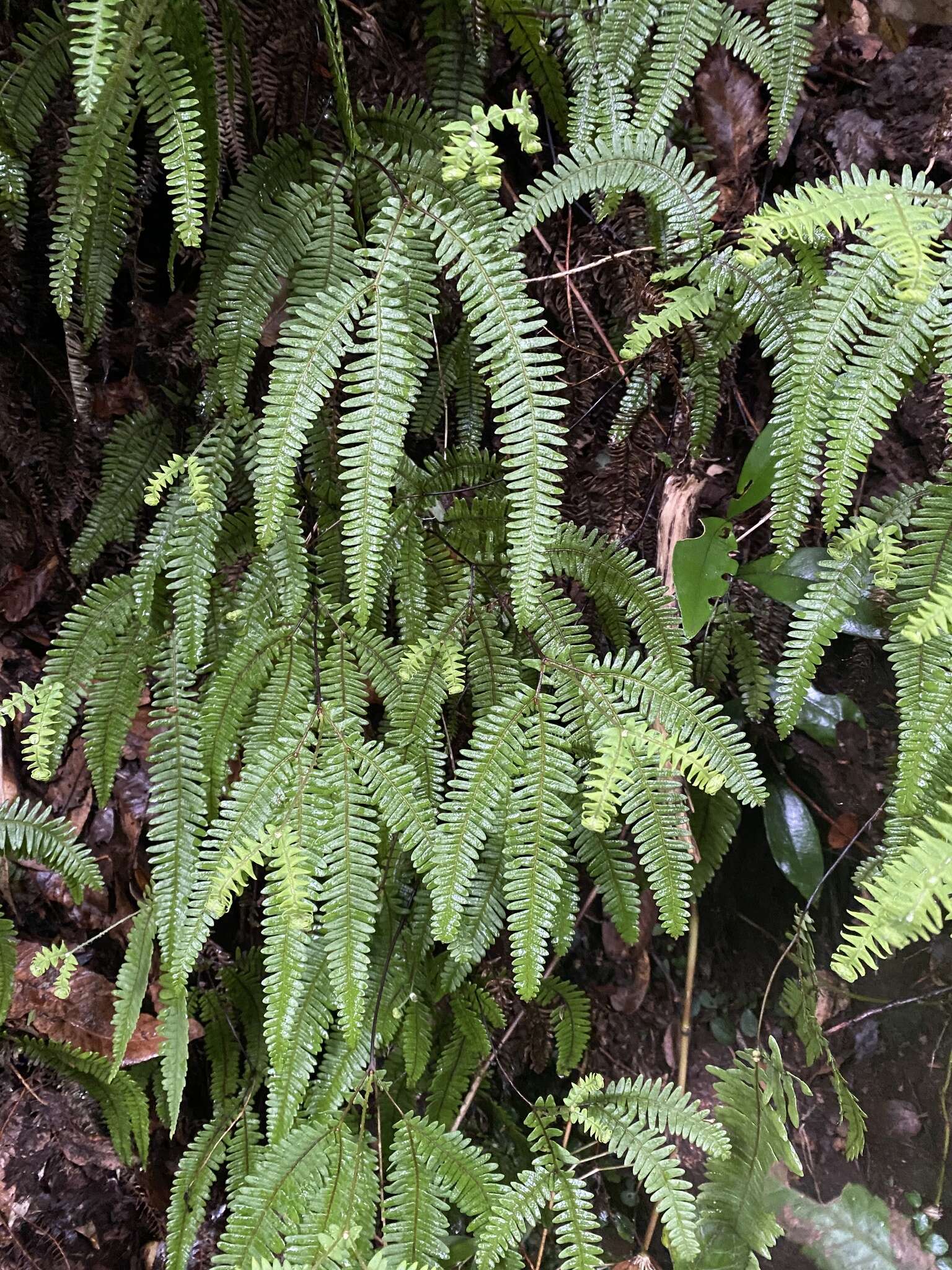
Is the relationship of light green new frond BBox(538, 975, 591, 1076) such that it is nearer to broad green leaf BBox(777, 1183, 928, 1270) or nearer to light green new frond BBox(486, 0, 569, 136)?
broad green leaf BBox(777, 1183, 928, 1270)

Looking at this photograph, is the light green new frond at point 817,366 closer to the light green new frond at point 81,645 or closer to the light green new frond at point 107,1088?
the light green new frond at point 81,645

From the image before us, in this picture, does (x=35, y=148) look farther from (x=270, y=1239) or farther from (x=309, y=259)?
(x=270, y=1239)

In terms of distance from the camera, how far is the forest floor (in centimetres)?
185

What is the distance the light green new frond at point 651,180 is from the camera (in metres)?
1.43

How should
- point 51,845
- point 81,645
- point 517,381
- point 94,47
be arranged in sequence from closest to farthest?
point 94,47 → point 517,381 → point 81,645 → point 51,845

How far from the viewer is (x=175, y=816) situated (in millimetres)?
1601

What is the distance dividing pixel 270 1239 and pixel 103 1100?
0.69 meters

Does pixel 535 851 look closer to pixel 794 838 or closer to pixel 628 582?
pixel 628 582

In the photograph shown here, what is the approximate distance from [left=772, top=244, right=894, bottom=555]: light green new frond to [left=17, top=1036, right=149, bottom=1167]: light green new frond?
2092 mm

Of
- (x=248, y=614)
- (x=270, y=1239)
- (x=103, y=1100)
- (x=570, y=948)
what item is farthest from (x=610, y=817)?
(x=103, y=1100)

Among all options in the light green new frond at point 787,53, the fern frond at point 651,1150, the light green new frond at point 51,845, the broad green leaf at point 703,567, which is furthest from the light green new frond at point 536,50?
the fern frond at point 651,1150

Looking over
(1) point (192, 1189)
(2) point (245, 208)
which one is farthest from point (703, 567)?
(1) point (192, 1189)

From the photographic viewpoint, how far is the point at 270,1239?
5.40ft

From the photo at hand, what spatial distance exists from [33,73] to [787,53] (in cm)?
146
